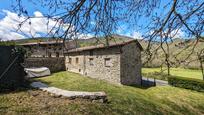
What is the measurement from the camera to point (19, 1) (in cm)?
636

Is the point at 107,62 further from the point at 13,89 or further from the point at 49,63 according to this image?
the point at 13,89

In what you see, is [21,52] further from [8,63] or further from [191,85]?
[191,85]

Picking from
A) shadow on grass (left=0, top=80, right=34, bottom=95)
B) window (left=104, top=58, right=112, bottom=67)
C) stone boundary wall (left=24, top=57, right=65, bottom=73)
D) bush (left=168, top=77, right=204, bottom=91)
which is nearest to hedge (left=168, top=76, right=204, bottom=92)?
bush (left=168, top=77, right=204, bottom=91)

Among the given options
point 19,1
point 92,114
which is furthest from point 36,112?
point 19,1

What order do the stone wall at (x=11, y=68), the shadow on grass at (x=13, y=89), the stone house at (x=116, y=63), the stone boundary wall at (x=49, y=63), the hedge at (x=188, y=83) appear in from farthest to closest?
the stone boundary wall at (x=49, y=63) < the hedge at (x=188, y=83) < the stone house at (x=116, y=63) < the stone wall at (x=11, y=68) < the shadow on grass at (x=13, y=89)

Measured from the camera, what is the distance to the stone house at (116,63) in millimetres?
28750

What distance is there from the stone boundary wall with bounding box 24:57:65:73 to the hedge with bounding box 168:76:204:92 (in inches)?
673

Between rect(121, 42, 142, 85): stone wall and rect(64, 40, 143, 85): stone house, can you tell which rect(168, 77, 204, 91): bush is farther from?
rect(121, 42, 142, 85): stone wall

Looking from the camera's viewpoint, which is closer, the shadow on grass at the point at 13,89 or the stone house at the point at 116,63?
the shadow on grass at the point at 13,89

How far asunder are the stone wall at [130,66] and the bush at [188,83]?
542cm

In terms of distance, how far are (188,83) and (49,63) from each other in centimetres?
1955

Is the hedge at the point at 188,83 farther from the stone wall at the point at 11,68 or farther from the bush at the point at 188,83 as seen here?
the stone wall at the point at 11,68

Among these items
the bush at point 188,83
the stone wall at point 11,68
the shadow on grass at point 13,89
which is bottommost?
the bush at point 188,83

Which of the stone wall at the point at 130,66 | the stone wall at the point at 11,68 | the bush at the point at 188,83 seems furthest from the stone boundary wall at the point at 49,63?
the stone wall at the point at 11,68
